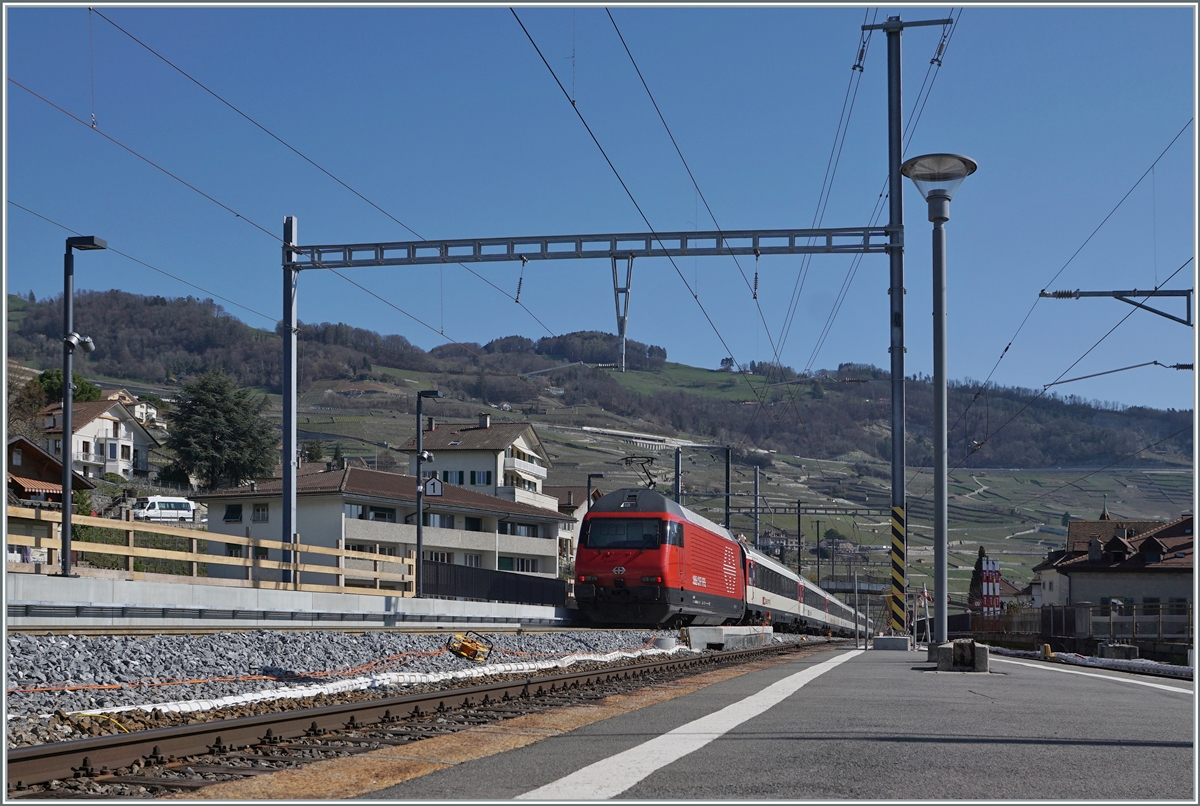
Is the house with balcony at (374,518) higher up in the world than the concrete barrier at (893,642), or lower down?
higher up

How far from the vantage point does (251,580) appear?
21.3m

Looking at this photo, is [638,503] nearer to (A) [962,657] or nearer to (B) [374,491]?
(A) [962,657]

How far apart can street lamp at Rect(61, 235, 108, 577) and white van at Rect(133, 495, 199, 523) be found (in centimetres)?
4927

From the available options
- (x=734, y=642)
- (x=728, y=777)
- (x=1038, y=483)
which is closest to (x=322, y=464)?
(x=734, y=642)

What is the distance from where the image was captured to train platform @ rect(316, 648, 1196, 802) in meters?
6.36

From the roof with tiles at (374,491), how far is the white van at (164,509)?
4.97m

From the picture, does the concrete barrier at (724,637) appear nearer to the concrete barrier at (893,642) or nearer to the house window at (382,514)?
the concrete barrier at (893,642)

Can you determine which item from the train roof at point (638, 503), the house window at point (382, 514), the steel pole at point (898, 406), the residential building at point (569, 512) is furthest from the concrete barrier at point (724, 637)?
the residential building at point (569, 512)

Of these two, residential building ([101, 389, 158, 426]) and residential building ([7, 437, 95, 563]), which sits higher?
residential building ([101, 389, 158, 426])

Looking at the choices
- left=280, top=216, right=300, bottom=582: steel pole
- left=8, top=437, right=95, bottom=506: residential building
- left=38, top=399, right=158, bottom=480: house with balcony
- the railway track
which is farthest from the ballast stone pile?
left=38, top=399, right=158, bottom=480: house with balcony

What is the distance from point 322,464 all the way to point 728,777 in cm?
7971

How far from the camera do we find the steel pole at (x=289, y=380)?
2205 cm

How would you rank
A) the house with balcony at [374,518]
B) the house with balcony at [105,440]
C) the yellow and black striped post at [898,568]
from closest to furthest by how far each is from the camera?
1. the yellow and black striped post at [898,568]
2. the house with balcony at [374,518]
3. the house with balcony at [105,440]

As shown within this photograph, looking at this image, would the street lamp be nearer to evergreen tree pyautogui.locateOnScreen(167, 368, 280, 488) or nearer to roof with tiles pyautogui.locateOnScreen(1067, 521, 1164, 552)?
roof with tiles pyautogui.locateOnScreen(1067, 521, 1164, 552)
